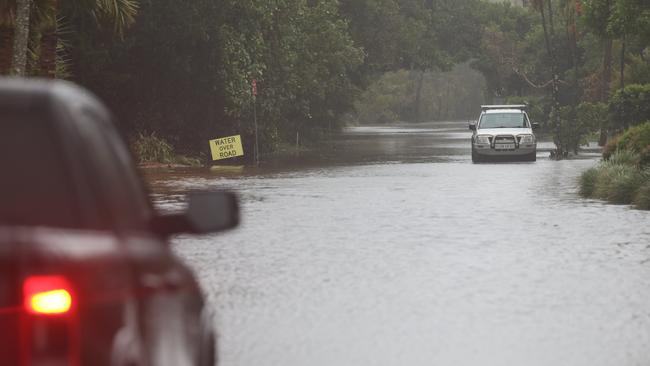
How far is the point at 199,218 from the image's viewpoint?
4.71 m

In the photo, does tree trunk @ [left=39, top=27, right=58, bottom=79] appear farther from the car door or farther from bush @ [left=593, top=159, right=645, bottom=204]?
the car door

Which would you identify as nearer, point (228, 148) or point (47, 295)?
point (47, 295)

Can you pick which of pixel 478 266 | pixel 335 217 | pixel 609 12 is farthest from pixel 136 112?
pixel 478 266

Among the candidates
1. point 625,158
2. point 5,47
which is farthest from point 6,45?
point 625,158

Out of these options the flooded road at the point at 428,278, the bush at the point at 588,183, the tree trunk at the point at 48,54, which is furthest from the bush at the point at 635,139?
the tree trunk at the point at 48,54

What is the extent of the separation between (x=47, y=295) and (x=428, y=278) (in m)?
9.69

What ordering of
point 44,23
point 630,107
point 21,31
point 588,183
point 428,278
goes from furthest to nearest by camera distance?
point 630,107 < point 588,183 < point 44,23 < point 21,31 < point 428,278

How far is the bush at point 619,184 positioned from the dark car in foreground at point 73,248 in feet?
64.1

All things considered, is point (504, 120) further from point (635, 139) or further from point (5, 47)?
point (5, 47)

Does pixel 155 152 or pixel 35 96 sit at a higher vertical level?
pixel 35 96

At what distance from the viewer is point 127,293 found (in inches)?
138

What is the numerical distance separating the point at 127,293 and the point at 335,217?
16.5m

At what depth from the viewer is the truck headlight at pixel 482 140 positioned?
39844 millimetres

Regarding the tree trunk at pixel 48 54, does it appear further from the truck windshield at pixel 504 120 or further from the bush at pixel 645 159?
the truck windshield at pixel 504 120
